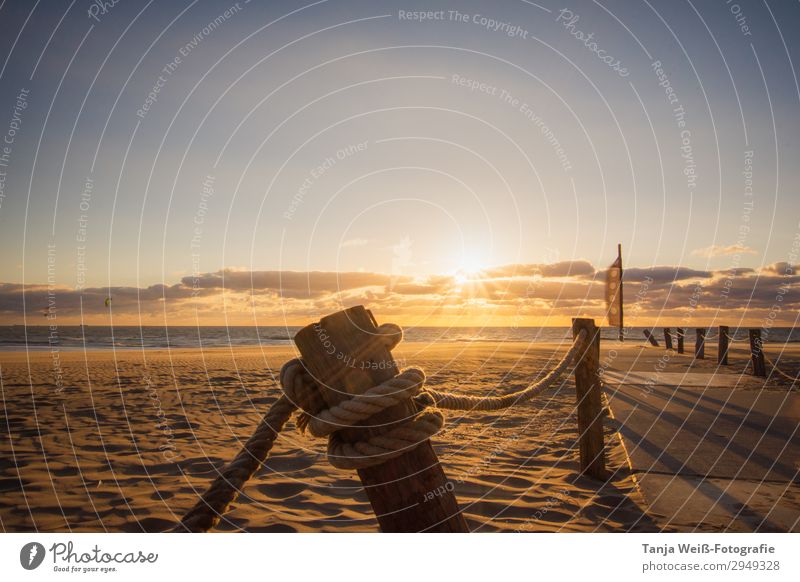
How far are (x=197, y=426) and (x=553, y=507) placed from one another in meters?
4.97

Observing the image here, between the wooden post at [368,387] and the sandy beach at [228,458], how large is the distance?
2.28 metres

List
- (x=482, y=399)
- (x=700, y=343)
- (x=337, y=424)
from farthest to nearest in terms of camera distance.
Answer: (x=700, y=343)
(x=482, y=399)
(x=337, y=424)

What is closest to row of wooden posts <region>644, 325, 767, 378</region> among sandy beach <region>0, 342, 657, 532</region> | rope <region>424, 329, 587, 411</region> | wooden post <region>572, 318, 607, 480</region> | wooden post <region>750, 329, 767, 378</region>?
wooden post <region>750, 329, 767, 378</region>

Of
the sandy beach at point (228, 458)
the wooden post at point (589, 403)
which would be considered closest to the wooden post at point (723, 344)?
the sandy beach at point (228, 458)

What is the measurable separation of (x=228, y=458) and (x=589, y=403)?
3.88 m

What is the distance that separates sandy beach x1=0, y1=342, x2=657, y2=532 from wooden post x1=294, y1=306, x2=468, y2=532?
2277mm

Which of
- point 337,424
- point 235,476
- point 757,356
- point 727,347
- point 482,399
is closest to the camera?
point 337,424

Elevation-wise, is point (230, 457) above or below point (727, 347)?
above

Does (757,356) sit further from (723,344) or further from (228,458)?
(228,458)

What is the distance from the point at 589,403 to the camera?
5.15 metres

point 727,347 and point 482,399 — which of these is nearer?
point 482,399

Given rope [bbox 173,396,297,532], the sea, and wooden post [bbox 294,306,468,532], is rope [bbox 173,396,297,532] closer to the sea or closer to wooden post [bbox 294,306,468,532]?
wooden post [bbox 294,306,468,532]

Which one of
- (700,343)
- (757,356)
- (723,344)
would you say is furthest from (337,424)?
(700,343)
